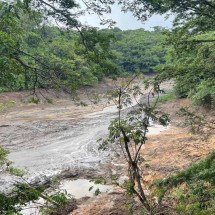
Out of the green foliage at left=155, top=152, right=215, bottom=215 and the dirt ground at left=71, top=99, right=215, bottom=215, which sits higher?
the green foliage at left=155, top=152, right=215, bottom=215

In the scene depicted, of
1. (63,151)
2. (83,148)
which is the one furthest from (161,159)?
(63,151)

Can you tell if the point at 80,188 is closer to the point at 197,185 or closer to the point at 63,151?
the point at 63,151

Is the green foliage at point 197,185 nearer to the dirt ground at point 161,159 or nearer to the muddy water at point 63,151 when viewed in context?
Result: the dirt ground at point 161,159

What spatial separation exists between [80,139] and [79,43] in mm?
14795

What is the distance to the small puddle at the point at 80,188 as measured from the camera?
41.1ft

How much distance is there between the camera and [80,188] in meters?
13.1

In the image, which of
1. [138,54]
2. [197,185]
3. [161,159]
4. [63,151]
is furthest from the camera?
[138,54]

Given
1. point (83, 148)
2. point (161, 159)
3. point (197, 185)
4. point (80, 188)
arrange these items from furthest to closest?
point (83, 148) → point (161, 159) → point (80, 188) → point (197, 185)

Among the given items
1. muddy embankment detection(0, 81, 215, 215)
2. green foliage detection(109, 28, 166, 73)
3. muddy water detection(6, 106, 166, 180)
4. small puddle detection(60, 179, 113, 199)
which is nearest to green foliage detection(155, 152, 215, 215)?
muddy embankment detection(0, 81, 215, 215)

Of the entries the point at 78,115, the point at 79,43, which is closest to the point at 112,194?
the point at 79,43

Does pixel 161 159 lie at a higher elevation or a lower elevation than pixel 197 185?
lower

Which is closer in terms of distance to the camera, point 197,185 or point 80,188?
point 197,185

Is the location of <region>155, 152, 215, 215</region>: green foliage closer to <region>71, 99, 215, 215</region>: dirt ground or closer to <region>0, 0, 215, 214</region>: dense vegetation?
<region>0, 0, 215, 214</region>: dense vegetation

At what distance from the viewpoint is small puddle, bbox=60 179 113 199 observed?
1252 cm
